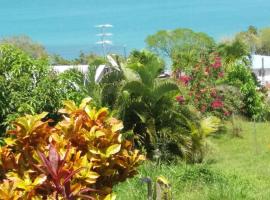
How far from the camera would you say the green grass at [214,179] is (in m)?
7.07

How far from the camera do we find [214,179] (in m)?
8.25

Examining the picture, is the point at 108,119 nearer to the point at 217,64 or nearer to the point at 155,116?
the point at 155,116

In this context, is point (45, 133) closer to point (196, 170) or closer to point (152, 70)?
point (196, 170)

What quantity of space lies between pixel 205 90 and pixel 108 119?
1313cm

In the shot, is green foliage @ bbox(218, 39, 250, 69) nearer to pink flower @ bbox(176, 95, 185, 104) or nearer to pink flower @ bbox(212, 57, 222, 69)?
pink flower @ bbox(212, 57, 222, 69)

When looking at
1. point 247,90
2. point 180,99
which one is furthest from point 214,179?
point 247,90

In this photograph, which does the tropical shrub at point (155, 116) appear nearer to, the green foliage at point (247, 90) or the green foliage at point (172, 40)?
the green foliage at point (247, 90)

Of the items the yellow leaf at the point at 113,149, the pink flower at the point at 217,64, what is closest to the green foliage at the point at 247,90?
the pink flower at the point at 217,64

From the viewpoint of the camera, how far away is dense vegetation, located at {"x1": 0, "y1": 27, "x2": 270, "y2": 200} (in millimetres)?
3139

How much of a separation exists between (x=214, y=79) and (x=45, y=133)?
47.8 ft

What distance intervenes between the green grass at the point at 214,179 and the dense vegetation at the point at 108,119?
4 cm

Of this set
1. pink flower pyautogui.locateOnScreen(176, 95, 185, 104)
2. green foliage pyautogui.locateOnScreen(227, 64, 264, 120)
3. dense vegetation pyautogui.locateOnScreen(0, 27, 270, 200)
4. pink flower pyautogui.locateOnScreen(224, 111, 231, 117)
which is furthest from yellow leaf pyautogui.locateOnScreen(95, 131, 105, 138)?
green foliage pyautogui.locateOnScreen(227, 64, 264, 120)

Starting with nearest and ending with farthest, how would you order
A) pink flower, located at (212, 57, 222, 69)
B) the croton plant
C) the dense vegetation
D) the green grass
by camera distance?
the croton plant
the dense vegetation
the green grass
pink flower, located at (212, 57, 222, 69)

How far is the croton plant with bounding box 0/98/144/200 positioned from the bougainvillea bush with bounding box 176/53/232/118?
490 inches
